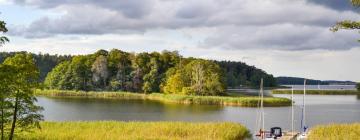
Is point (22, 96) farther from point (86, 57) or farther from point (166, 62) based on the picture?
point (86, 57)

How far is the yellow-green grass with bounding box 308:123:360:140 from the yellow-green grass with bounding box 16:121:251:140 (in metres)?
4.77

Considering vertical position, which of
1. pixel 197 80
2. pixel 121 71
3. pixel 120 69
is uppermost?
pixel 120 69

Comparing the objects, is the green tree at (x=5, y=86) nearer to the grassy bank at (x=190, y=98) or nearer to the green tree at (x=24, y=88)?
the green tree at (x=24, y=88)

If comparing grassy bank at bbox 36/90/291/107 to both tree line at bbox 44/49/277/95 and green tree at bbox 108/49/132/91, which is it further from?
green tree at bbox 108/49/132/91

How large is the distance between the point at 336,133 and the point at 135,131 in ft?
39.7

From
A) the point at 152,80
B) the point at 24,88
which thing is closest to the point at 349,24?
the point at 24,88

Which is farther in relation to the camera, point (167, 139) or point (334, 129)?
point (334, 129)

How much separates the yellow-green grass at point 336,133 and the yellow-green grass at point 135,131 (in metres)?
4.77

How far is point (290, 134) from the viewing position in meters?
37.3

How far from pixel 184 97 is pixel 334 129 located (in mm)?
62314

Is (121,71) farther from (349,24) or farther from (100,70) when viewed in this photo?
(349,24)

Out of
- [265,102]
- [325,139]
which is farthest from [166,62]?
[325,139]

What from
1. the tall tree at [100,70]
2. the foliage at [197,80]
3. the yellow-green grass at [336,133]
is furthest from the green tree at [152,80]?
the yellow-green grass at [336,133]

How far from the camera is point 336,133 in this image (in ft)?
101
